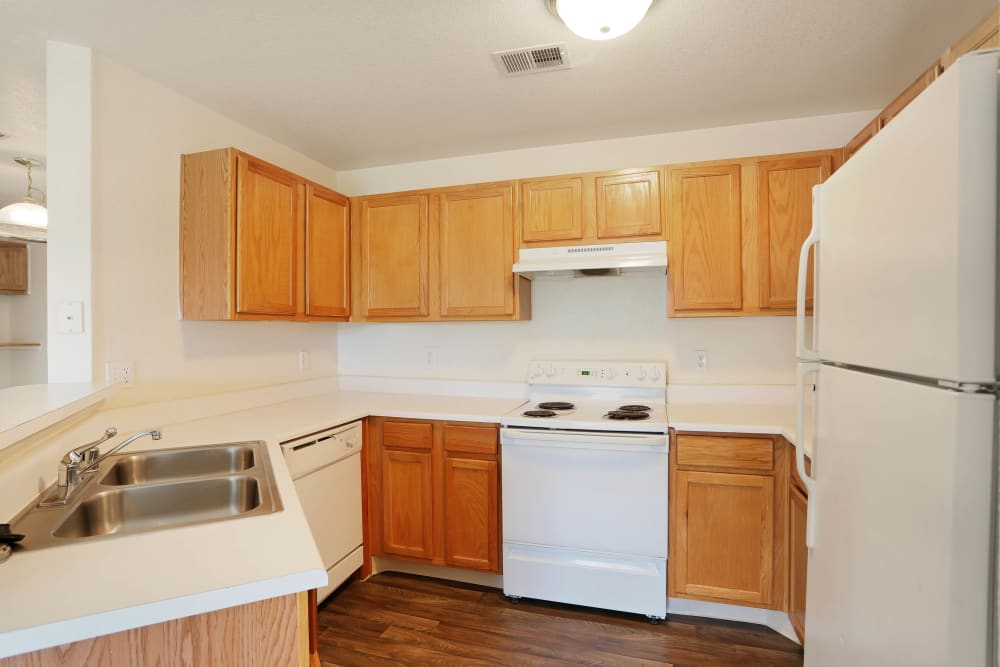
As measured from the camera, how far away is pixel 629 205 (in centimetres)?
249

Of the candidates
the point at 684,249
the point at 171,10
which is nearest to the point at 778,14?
the point at 684,249

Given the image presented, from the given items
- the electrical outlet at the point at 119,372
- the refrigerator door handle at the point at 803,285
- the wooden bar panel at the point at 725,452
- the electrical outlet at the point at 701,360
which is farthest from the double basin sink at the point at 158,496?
the electrical outlet at the point at 701,360

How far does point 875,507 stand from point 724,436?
45.5 inches

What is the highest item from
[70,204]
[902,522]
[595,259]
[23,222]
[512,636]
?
[23,222]

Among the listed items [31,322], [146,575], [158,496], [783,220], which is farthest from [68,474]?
[31,322]

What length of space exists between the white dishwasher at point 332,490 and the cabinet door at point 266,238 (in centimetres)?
68

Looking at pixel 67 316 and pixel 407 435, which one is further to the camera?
pixel 407 435

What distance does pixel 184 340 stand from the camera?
7.28 feet

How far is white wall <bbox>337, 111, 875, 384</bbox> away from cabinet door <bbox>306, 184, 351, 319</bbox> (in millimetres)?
466

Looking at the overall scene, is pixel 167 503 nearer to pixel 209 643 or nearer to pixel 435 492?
pixel 209 643

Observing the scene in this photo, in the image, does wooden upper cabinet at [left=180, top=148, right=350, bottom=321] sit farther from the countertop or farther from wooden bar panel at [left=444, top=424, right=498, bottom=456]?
wooden bar panel at [left=444, top=424, right=498, bottom=456]

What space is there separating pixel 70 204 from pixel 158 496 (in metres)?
1.24

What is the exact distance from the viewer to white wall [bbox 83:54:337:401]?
1.90 m

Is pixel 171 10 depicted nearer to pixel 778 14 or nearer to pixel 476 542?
pixel 778 14
